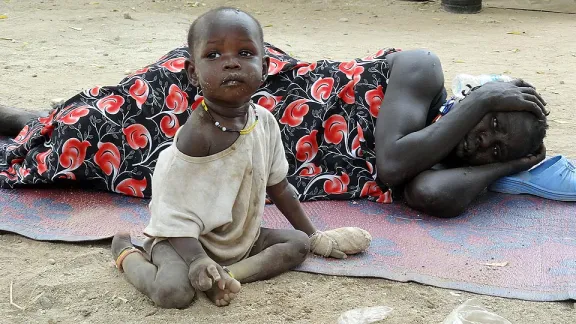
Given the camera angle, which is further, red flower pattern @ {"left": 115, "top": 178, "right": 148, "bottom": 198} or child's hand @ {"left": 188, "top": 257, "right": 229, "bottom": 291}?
red flower pattern @ {"left": 115, "top": 178, "right": 148, "bottom": 198}

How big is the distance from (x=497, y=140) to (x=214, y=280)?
155 cm

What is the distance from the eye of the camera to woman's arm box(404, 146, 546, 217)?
3.19 m

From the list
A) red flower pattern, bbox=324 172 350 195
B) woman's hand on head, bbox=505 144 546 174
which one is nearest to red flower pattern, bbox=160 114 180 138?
red flower pattern, bbox=324 172 350 195

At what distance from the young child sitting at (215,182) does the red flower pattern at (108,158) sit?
843mm

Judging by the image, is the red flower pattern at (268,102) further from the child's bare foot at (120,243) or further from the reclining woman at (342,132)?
the child's bare foot at (120,243)

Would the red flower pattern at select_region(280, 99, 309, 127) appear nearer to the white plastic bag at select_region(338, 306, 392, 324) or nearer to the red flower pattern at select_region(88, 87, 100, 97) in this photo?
the red flower pattern at select_region(88, 87, 100, 97)

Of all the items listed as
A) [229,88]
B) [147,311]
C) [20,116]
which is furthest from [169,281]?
[20,116]

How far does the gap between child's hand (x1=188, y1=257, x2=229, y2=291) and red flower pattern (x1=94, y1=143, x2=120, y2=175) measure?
1.16 m

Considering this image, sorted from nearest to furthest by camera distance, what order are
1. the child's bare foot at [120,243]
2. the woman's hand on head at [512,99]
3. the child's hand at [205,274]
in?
the child's hand at [205,274] → the child's bare foot at [120,243] → the woman's hand on head at [512,99]

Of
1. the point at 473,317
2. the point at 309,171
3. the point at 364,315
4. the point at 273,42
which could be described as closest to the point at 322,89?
the point at 309,171

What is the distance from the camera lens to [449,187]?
3.19 m

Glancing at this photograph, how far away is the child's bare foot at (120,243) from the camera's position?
8.59 feet

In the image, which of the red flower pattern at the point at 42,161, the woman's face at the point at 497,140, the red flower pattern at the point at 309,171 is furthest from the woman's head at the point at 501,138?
the red flower pattern at the point at 42,161

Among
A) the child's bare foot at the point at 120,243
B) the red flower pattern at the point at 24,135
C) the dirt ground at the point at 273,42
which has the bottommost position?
the dirt ground at the point at 273,42
